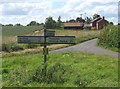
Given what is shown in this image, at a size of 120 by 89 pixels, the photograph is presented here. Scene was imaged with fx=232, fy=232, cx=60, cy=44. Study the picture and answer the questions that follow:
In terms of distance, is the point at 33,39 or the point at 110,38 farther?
the point at 110,38

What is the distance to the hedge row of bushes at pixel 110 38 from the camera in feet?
60.9

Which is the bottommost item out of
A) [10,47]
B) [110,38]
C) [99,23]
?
[10,47]

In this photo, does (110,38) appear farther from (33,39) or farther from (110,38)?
(33,39)

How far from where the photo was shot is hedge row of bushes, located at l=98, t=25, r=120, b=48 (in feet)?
60.9

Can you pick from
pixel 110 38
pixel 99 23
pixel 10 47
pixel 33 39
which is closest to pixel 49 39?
pixel 33 39

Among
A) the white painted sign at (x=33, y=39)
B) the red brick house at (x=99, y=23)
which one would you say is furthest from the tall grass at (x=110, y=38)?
the red brick house at (x=99, y=23)

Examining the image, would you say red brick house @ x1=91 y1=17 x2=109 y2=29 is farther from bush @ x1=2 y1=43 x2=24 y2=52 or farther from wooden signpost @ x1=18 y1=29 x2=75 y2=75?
wooden signpost @ x1=18 y1=29 x2=75 y2=75

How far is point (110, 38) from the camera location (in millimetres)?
19766

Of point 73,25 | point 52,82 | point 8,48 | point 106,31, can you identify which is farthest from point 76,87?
point 73,25

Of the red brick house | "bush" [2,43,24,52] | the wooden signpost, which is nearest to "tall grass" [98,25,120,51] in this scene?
"bush" [2,43,24,52]

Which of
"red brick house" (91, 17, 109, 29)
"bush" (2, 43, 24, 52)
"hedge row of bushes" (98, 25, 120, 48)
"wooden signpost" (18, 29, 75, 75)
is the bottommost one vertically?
"bush" (2, 43, 24, 52)

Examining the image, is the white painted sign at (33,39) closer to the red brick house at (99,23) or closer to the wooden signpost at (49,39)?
the wooden signpost at (49,39)

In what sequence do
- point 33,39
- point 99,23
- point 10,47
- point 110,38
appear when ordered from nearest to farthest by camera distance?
point 33,39 → point 10,47 → point 110,38 → point 99,23

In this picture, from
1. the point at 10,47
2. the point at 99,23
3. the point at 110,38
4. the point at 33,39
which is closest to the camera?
the point at 33,39
